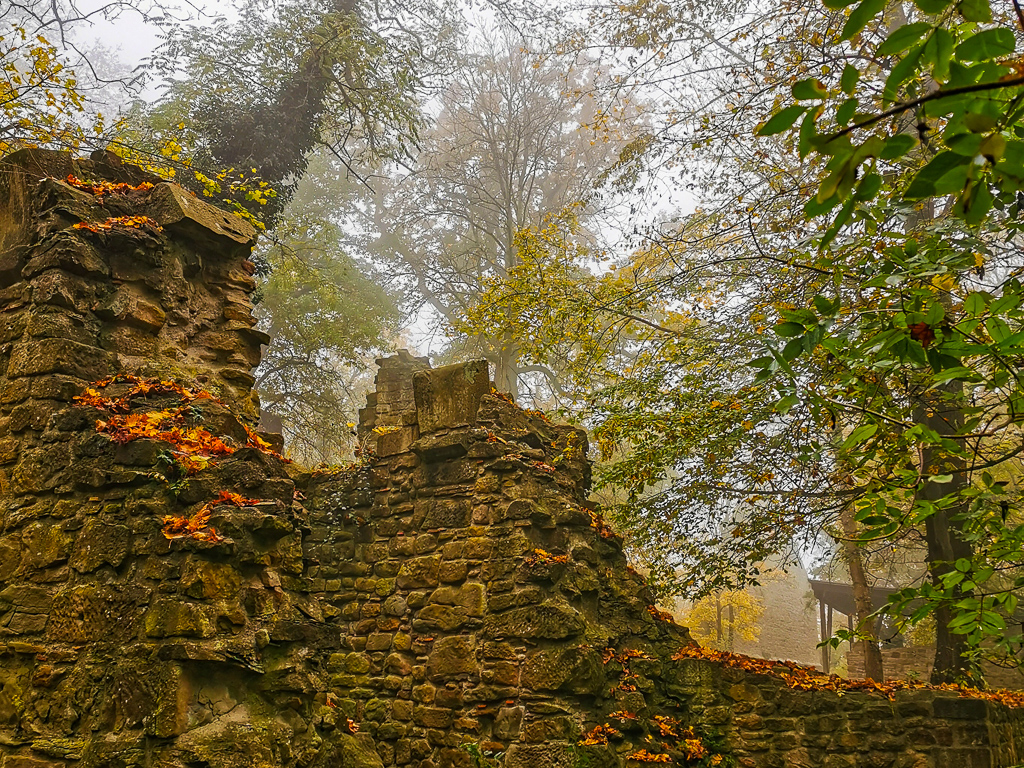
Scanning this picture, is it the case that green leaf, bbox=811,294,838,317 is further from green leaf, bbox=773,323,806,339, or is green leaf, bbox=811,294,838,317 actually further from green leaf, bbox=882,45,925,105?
green leaf, bbox=882,45,925,105

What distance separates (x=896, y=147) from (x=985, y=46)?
22cm

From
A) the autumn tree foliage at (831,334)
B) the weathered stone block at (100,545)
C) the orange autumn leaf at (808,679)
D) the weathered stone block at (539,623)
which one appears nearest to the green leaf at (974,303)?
the autumn tree foliage at (831,334)

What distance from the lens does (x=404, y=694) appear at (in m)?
5.34

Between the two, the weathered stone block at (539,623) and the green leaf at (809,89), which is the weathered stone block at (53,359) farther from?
the green leaf at (809,89)

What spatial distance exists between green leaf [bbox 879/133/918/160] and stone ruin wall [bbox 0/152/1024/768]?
3.23m

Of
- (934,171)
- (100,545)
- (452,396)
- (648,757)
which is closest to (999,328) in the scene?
(934,171)

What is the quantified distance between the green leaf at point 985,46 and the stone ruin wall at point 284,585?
3388mm

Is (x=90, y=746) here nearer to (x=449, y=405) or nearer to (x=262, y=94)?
(x=449, y=405)

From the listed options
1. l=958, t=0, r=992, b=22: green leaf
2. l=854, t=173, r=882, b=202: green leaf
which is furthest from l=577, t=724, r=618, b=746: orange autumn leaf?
l=958, t=0, r=992, b=22: green leaf

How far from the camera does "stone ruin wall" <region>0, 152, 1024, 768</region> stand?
10.2ft

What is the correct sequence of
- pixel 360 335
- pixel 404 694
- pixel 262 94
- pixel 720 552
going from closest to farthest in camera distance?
1. pixel 404 694
2. pixel 720 552
3. pixel 262 94
4. pixel 360 335

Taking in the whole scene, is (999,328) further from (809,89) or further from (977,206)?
(809,89)

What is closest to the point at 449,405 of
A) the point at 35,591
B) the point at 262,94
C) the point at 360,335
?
the point at 35,591

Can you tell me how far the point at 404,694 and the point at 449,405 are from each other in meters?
2.53
